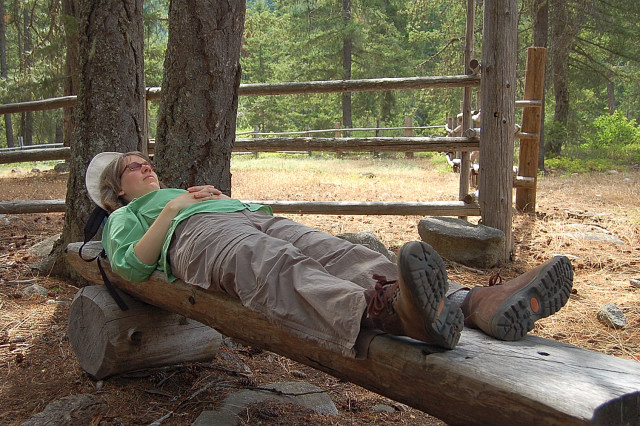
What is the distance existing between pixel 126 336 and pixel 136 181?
95 centimetres

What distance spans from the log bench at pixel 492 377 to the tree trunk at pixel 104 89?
2.59 meters

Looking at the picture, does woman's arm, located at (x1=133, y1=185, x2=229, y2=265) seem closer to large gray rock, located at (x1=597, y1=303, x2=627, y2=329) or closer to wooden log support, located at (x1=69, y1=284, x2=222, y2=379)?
wooden log support, located at (x1=69, y1=284, x2=222, y2=379)

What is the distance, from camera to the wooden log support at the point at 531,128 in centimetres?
779

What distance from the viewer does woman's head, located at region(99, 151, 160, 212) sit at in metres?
3.28

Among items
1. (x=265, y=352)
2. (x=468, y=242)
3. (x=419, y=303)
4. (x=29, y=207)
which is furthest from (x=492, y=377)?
(x=29, y=207)

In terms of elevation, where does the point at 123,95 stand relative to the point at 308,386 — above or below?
above

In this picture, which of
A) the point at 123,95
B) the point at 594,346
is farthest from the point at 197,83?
the point at 594,346

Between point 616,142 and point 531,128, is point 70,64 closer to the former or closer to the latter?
point 531,128

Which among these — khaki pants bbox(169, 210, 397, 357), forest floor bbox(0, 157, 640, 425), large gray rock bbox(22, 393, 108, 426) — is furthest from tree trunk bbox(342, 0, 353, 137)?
large gray rock bbox(22, 393, 108, 426)

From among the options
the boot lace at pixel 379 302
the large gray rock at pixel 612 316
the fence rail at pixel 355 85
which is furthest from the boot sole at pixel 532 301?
the fence rail at pixel 355 85

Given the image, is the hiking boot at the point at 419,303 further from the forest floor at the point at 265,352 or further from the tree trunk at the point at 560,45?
the tree trunk at the point at 560,45

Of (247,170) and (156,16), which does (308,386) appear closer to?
(247,170)

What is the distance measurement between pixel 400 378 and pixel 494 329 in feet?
1.34

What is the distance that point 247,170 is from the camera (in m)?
13.8
